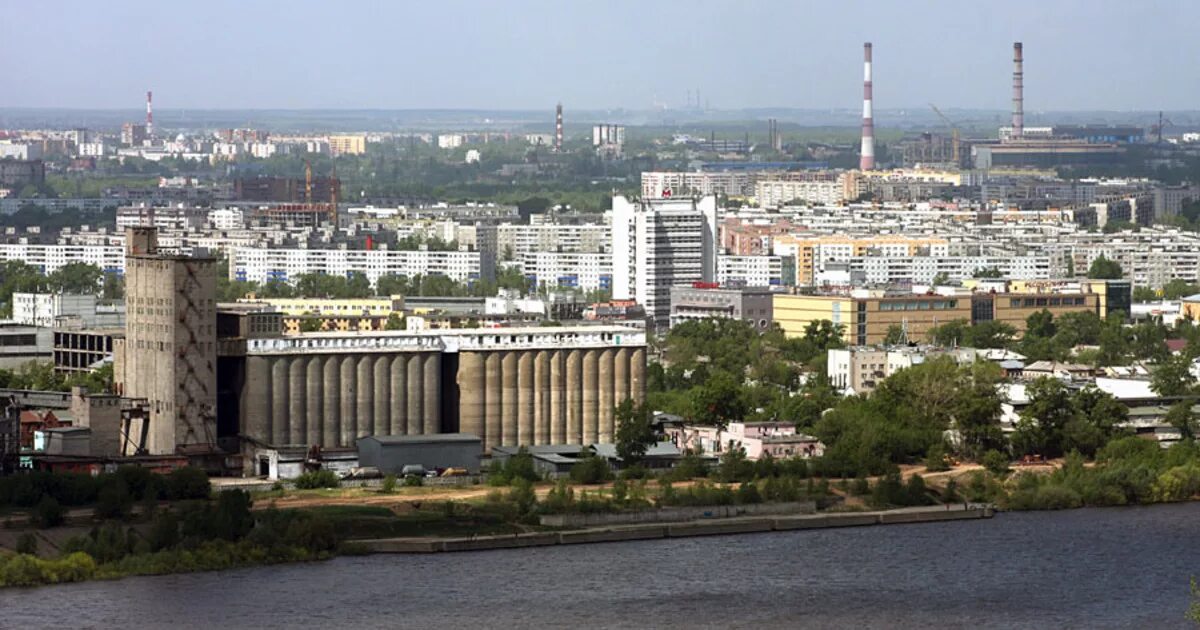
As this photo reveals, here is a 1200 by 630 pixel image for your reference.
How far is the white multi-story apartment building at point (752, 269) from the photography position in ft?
200

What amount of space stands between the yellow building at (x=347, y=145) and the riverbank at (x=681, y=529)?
120m

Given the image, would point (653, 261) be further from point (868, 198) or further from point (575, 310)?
point (868, 198)

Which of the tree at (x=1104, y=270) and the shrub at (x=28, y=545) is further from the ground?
the tree at (x=1104, y=270)

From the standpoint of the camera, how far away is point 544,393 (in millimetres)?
33188

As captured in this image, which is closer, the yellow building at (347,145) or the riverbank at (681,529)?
the riverbank at (681,529)

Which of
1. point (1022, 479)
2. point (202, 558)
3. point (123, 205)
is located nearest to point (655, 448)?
point (1022, 479)

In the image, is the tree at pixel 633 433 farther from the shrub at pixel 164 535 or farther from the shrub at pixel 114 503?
the shrub at pixel 164 535

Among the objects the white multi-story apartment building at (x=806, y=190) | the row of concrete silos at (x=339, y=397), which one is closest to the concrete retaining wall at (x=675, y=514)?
the row of concrete silos at (x=339, y=397)

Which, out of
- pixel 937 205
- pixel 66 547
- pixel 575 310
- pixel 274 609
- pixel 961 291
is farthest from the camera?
pixel 937 205

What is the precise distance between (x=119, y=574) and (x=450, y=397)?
340 inches

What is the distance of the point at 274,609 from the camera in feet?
77.4

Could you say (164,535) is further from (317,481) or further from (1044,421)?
(1044,421)

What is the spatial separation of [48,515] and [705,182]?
8090 centimetres

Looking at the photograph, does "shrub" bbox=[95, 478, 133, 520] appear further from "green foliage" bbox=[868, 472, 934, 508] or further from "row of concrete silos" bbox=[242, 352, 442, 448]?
"green foliage" bbox=[868, 472, 934, 508]
